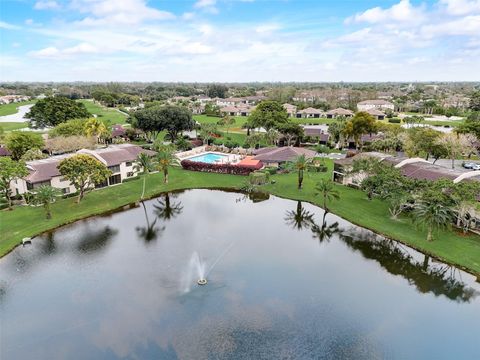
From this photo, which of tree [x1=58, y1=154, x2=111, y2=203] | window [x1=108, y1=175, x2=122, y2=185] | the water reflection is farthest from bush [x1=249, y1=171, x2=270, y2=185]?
tree [x1=58, y1=154, x2=111, y2=203]

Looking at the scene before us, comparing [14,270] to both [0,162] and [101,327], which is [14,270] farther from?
[0,162]

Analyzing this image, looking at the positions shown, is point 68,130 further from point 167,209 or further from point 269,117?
point 269,117

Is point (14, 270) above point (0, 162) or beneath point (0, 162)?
beneath

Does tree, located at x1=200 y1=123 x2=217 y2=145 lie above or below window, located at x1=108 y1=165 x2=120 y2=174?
above

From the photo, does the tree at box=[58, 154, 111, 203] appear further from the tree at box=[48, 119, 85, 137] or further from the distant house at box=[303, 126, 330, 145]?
the distant house at box=[303, 126, 330, 145]


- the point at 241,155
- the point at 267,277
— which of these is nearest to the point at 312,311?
the point at 267,277

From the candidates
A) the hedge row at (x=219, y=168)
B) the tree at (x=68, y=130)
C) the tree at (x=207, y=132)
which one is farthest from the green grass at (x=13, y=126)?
the hedge row at (x=219, y=168)

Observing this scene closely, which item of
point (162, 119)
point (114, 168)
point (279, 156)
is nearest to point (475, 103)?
point (279, 156)
